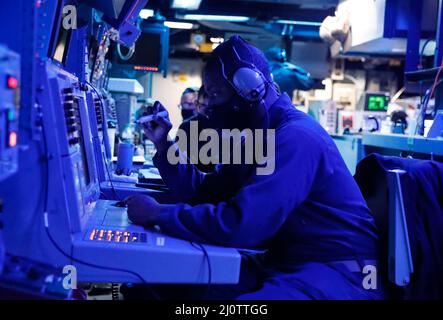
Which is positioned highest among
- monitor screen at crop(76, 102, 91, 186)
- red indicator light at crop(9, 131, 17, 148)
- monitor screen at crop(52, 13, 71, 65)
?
monitor screen at crop(52, 13, 71, 65)

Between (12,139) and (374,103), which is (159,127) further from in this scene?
(374,103)

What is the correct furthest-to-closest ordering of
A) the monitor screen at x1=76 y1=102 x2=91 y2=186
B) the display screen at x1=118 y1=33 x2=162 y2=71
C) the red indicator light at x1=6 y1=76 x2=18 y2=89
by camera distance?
the display screen at x1=118 y1=33 x2=162 y2=71
the monitor screen at x1=76 y1=102 x2=91 y2=186
the red indicator light at x1=6 y1=76 x2=18 y2=89

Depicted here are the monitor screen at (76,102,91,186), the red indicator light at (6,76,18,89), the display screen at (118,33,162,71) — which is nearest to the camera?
the red indicator light at (6,76,18,89)

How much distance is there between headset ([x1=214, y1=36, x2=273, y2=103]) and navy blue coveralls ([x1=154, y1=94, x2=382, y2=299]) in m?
0.11

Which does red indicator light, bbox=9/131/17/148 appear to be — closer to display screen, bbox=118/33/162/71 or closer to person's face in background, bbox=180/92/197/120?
person's face in background, bbox=180/92/197/120

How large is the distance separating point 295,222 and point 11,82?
3.27ft

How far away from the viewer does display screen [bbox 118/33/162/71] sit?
17.7ft

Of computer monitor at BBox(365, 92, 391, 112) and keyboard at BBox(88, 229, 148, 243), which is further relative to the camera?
computer monitor at BBox(365, 92, 391, 112)

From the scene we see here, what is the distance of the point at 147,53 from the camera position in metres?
5.45

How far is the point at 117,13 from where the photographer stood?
9.52ft

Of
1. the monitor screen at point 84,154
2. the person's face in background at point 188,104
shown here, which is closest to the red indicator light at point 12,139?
the monitor screen at point 84,154

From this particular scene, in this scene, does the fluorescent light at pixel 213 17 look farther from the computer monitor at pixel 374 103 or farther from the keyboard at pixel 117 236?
the keyboard at pixel 117 236

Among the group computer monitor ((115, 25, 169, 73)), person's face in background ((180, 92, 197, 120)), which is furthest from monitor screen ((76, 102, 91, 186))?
computer monitor ((115, 25, 169, 73))

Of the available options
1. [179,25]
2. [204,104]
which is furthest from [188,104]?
[179,25]
